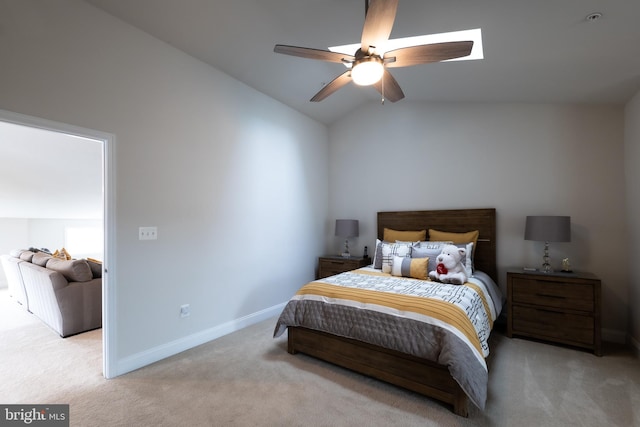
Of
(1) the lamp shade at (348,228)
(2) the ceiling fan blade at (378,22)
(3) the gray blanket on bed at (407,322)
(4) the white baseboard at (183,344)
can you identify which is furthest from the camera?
(1) the lamp shade at (348,228)

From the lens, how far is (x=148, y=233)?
2.65 m

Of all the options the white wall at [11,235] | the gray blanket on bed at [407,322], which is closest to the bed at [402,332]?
the gray blanket on bed at [407,322]

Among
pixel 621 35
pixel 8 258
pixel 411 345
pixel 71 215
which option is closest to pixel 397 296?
pixel 411 345

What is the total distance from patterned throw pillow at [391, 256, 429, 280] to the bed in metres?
0.11

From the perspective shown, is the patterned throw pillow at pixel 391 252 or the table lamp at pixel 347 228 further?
the table lamp at pixel 347 228

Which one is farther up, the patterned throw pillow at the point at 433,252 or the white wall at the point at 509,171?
the white wall at the point at 509,171

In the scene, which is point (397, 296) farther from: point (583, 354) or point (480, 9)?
point (480, 9)

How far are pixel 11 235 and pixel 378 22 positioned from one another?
7760mm

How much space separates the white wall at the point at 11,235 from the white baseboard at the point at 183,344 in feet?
18.1

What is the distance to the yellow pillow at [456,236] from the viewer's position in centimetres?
361

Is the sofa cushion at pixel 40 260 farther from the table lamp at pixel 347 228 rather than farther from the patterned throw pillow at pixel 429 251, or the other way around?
the patterned throw pillow at pixel 429 251

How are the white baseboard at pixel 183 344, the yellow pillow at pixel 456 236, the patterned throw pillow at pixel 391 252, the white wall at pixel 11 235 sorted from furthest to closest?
the white wall at pixel 11 235, the yellow pillow at pixel 456 236, the patterned throw pillow at pixel 391 252, the white baseboard at pixel 183 344

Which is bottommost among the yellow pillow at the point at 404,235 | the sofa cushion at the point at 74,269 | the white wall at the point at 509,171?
the sofa cushion at the point at 74,269

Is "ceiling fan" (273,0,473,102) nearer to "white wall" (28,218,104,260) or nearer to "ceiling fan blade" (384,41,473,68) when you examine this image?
"ceiling fan blade" (384,41,473,68)
